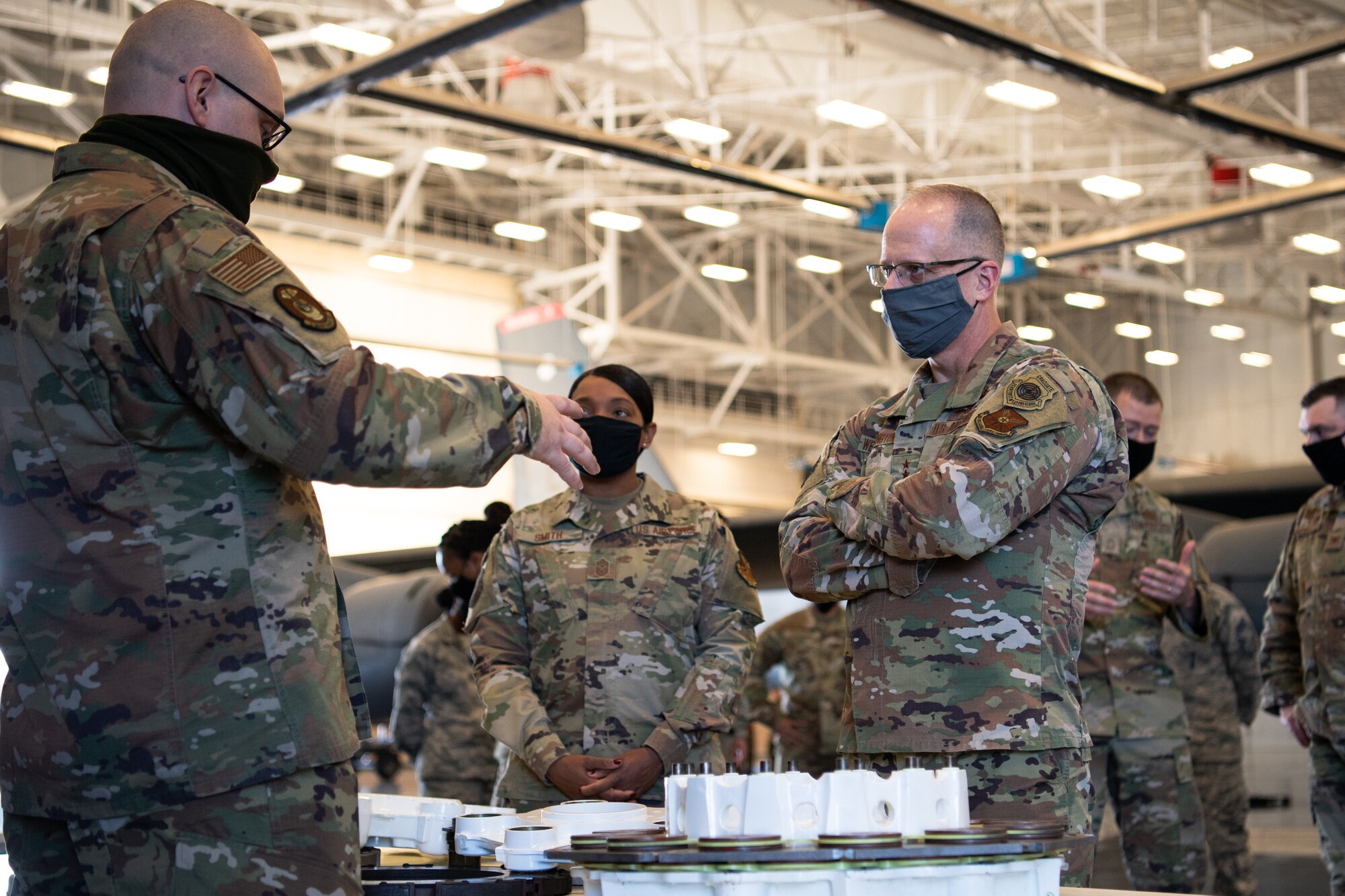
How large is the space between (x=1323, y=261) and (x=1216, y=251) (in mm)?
2180

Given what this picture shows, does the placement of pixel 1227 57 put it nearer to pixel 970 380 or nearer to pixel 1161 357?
pixel 970 380

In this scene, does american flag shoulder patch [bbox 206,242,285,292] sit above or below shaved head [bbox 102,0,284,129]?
below

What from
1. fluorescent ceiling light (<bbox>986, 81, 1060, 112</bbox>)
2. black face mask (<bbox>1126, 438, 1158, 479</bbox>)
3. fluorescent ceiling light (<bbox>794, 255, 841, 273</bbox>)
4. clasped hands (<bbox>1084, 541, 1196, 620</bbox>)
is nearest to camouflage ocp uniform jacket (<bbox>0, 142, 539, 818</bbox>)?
clasped hands (<bbox>1084, 541, 1196, 620</bbox>)

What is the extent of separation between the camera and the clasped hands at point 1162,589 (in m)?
3.99

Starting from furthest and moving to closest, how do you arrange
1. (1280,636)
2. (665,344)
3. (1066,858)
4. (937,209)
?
(665,344), (1280,636), (937,209), (1066,858)

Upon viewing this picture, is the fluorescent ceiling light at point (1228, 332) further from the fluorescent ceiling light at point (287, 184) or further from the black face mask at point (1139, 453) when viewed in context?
the black face mask at point (1139, 453)

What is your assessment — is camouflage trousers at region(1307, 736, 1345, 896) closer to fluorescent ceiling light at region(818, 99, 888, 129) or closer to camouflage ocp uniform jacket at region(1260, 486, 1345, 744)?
camouflage ocp uniform jacket at region(1260, 486, 1345, 744)

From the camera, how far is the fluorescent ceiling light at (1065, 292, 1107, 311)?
23.1 meters

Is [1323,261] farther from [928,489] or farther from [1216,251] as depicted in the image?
[928,489]

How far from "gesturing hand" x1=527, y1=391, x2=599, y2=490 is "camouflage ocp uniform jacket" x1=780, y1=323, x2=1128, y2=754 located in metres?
0.77

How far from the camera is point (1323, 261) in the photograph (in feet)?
72.1

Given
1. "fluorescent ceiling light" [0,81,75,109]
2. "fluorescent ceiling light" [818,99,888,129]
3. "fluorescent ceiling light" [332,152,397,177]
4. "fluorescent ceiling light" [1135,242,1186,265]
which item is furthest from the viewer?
"fluorescent ceiling light" [1135,242,1186,265]

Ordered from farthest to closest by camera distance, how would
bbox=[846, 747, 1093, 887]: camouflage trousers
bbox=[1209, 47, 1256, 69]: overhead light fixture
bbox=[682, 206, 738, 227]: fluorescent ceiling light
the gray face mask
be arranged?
1. bbox=[682, 206, 738, 227]: fluorescent ceiling light
2. bbox=[1209, 47, 1256, 69]: overhead light fixture
3. the gray face mask
4. bbox=[846, 747, 1093, 887]: camouflage trousers

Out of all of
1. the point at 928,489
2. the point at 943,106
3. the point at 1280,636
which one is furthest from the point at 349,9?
the point at 928,489
